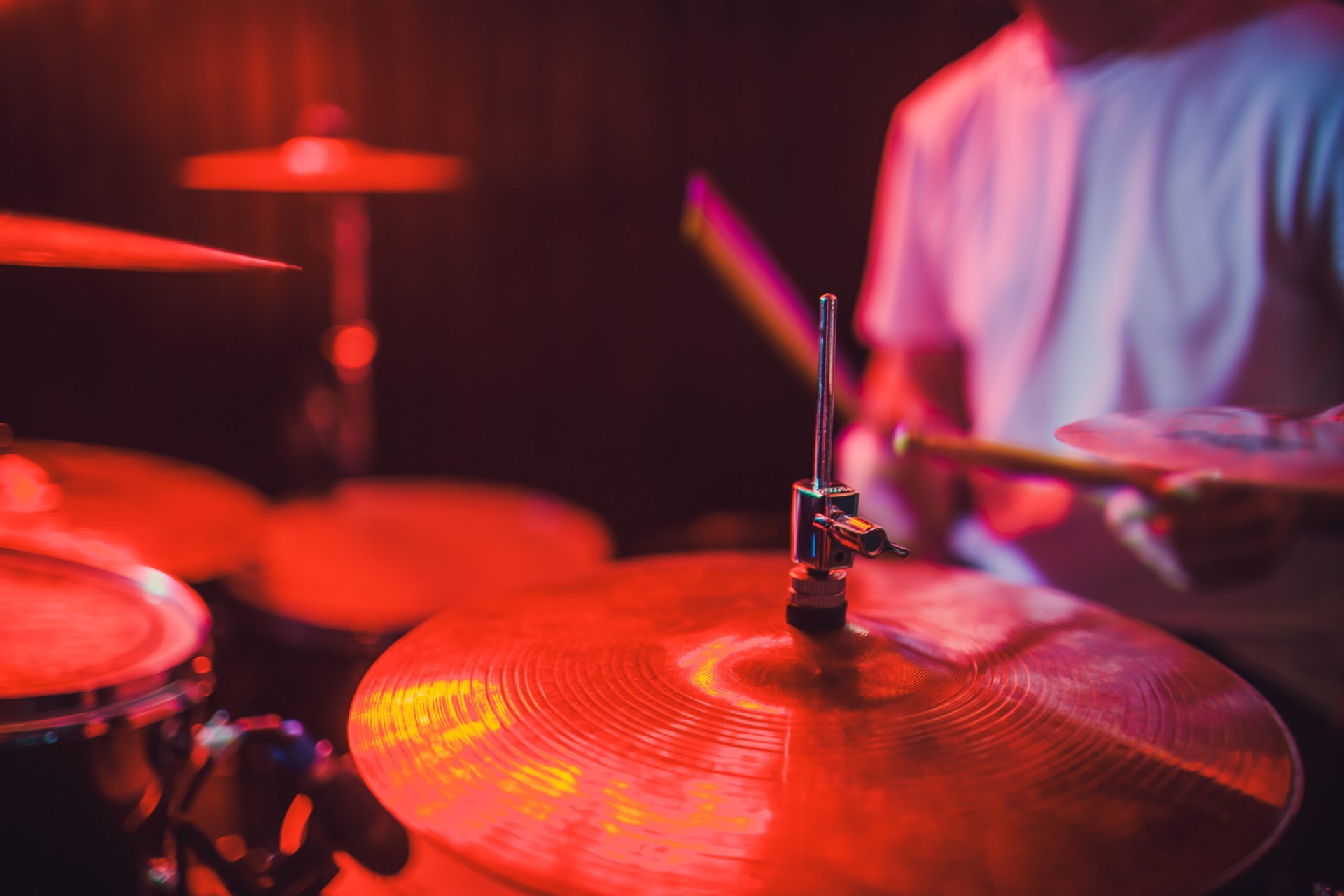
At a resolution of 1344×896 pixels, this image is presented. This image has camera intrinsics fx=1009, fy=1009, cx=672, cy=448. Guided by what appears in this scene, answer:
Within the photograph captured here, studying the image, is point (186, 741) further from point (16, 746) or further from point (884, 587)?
point (884, 587)

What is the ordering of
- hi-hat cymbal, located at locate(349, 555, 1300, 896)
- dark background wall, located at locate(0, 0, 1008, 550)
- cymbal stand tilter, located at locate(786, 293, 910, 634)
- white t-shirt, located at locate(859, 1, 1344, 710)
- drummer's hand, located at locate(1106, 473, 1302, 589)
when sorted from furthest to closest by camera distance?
dark background wall, located at locate(0, 0, 1008, 550), white t-shirt, located at locate(859, 1, 1344, 710), drummer's hand, located at locate(1106, 473, 1302, 589), cymbal stand tilter, located at locate(786, 293, 910, 634), hi-hat cymbal, located at locate(349, 555, 1300, 896)

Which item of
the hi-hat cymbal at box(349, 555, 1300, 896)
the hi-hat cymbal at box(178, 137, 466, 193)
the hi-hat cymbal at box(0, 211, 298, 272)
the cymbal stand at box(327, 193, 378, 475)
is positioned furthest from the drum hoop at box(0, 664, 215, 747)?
the cymbal stand at box(327, 193, 378, 475)

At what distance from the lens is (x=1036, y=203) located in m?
1.40

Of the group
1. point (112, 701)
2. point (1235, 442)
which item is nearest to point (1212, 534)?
point (1235, 442)

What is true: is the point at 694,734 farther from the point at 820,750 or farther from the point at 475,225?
the point at 475,225

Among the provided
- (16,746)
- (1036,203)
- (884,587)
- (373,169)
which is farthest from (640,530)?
(16,746)

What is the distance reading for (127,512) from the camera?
1.30m

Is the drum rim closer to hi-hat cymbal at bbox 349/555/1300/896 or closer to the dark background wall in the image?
hi-hat cymbal at bbox 349/555/1300/896

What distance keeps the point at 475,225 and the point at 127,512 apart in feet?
5.25

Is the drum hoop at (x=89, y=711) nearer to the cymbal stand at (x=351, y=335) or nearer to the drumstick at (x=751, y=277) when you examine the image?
the drumstick at (x=751, y=277)

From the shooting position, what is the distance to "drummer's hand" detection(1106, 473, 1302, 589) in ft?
3.38

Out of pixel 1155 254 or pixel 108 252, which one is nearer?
pixel 108 252

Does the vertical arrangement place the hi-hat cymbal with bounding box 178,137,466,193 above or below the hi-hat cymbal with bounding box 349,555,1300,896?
above

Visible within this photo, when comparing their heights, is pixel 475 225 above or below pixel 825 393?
above
